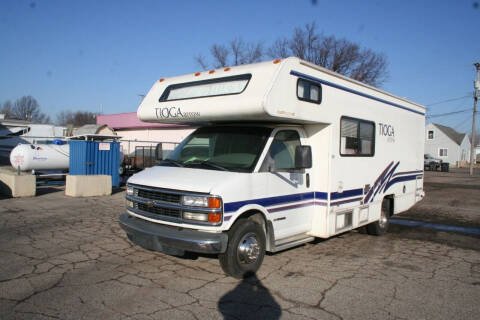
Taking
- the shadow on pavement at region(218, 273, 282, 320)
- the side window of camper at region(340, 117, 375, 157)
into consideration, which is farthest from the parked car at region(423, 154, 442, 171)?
the shadow on pavement at region(218, 273, 282, 320)

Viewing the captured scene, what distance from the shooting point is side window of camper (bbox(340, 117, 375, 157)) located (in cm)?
681

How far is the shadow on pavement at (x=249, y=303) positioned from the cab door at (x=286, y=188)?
38.9 inches

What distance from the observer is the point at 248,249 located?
5.21 meters

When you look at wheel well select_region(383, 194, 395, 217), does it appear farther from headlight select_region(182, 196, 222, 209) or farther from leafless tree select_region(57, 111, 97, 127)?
leafless tree select_region(57, 111, 97, 127)

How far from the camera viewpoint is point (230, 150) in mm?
5730

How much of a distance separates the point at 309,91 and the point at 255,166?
5.06 feet

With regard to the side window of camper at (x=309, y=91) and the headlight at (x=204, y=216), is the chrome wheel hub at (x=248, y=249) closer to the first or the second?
the headlight at (x=204, y=216)

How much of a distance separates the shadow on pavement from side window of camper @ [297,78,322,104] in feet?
8.99

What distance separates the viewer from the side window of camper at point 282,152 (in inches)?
220

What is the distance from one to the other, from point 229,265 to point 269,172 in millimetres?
1396

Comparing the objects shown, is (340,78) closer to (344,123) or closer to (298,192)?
(344,123)

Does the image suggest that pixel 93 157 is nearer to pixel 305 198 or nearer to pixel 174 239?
pixel 305 198

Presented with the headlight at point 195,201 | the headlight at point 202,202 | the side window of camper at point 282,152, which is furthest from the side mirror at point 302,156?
the headlight at point 195,201

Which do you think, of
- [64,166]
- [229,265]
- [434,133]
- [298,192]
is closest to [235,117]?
[298,192]
